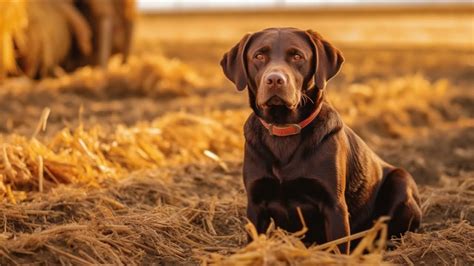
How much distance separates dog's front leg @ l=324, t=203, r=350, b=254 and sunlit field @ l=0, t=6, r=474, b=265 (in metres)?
0.26

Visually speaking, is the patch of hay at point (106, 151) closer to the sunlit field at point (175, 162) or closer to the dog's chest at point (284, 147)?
the sunlit field at point (175, 162)

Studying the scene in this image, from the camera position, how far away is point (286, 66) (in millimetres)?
4406

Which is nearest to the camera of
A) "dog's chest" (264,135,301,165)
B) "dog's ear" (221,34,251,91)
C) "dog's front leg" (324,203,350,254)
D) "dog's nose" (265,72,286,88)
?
"dog's nose" (265,72,286,88)

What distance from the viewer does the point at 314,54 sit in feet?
14.9

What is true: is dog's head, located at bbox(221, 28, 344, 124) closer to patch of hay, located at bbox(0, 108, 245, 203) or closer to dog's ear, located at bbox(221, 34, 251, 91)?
dog's ear, located at bbox(221, 34, 251, 91)

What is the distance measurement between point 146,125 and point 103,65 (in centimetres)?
557

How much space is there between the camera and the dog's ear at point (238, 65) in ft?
15.1

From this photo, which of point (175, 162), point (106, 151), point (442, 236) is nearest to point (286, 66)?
point (442, 236)

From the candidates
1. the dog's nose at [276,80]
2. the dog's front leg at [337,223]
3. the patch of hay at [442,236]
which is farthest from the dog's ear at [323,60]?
the patch of hay at [442,236]

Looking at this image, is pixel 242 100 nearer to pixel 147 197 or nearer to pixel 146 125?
pixel 146 125

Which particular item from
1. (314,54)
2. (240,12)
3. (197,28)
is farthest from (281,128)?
(240,12)

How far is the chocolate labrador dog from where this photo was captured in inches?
173

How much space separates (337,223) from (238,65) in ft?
3.29

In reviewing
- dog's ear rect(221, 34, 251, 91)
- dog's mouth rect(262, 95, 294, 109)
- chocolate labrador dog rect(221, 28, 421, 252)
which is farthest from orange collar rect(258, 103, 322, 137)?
dog's ear rect(221, 34, 251, 91)
